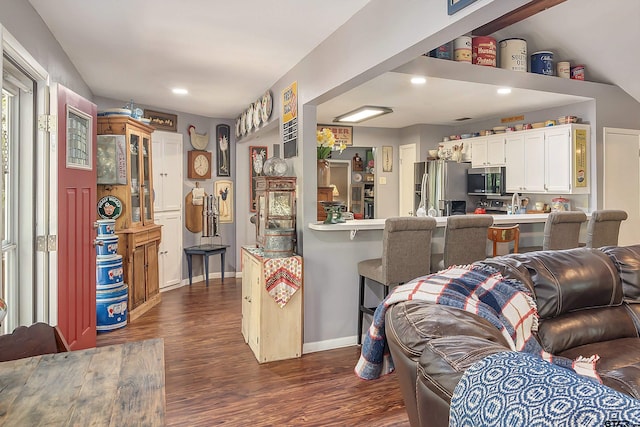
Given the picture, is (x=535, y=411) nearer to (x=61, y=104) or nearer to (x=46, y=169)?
(x=46, y=169)

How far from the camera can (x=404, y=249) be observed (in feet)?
10.4

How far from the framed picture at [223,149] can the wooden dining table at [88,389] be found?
5.18 m

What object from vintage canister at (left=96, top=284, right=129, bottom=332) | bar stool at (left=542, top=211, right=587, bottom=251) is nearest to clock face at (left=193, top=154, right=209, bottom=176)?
vintage canister at (left=96, top=284, right=129, bottom=332)

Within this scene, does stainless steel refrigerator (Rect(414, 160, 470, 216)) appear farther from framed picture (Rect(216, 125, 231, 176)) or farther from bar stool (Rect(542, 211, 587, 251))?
framed picture (Rect(216, 125, 231, 176))

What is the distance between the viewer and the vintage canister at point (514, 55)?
3.85m

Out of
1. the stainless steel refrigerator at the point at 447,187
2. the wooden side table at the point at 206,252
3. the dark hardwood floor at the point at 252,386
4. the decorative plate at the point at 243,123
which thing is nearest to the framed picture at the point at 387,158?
the stainless steel refrigerator at the point at 447,187

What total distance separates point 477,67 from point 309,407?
3.04m

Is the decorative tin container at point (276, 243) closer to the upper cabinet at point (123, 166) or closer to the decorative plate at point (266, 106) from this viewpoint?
the decorative plate at point (266, 106)

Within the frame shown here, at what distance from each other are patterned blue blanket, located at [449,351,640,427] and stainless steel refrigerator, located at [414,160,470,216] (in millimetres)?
5325

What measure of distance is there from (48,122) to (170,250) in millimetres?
3427

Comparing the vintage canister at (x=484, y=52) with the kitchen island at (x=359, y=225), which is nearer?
the kitchen island at (x=359, y=225)

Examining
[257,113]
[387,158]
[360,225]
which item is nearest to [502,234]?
[360,225]

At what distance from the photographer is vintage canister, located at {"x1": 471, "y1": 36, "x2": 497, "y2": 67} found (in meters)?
3.75

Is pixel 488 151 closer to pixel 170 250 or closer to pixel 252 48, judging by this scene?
pixel 252 48
